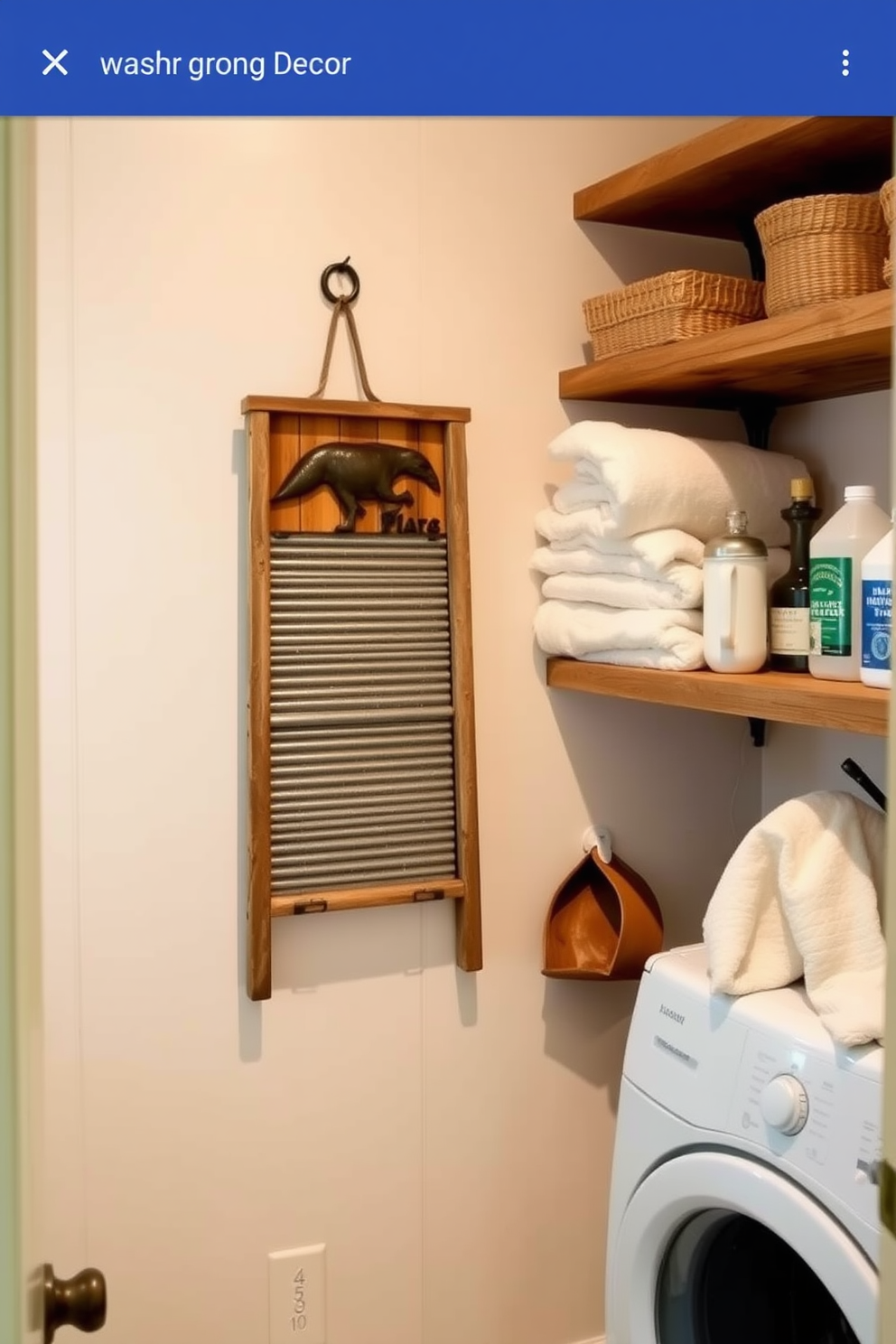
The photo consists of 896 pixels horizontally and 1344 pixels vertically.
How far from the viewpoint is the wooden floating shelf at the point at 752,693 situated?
1.37 metres

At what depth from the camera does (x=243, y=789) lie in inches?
69.4

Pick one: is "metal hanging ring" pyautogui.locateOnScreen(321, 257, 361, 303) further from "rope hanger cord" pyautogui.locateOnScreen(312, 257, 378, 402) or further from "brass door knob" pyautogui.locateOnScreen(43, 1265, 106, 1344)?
"brass door knob" pyautogui.locateOnScreen(43, 1265, 106, 1344)

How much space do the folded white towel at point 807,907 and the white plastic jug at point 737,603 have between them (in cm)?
21

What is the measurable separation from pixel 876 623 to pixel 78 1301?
106 cm

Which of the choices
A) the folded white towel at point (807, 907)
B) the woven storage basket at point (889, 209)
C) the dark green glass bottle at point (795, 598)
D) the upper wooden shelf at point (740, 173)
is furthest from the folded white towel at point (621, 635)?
the upper wooden shelf at point (740, 173)

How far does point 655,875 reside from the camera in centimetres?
206

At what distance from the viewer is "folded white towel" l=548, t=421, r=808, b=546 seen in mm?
1690

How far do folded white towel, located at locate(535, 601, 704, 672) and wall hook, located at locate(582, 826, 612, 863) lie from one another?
12.1 inches

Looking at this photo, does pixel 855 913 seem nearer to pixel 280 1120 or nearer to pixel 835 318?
pixel 835 318

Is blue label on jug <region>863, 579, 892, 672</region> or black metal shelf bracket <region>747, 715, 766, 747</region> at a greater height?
blue label on jug <region>863, 579, 892, 672</region>
